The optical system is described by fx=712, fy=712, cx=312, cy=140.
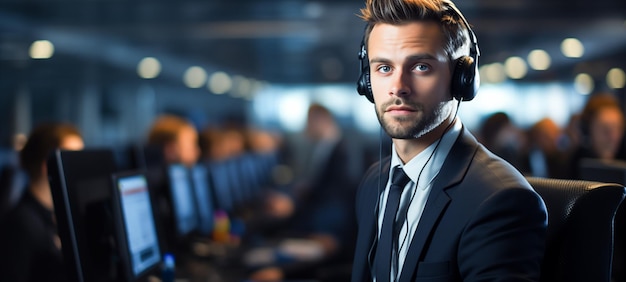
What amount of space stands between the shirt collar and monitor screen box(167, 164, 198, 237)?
2423 mm

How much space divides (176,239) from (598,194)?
8.91ft

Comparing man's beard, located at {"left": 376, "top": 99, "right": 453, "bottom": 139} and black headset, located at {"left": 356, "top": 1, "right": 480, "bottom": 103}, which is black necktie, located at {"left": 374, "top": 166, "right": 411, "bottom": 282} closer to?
man's beard, located at {"left": 376, "top": 99, "right": 453, "bottom": 139}

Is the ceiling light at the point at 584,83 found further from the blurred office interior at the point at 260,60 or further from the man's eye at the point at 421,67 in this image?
the man's eye at the point at 421,67

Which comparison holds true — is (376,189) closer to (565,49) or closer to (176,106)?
(565,49)

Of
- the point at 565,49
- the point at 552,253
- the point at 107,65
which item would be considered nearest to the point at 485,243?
the point at 552,253

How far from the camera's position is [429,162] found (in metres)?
1.62

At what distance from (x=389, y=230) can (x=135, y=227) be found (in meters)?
0.98

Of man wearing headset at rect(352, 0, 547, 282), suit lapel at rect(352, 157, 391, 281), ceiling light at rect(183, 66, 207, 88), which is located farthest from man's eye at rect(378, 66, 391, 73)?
ceiling light at rect(183, 66, 207, 88)

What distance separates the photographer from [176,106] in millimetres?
17375

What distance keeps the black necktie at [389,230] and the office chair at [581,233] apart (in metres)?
0.34

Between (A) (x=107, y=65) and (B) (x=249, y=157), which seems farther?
(A) (x=107, y=65)

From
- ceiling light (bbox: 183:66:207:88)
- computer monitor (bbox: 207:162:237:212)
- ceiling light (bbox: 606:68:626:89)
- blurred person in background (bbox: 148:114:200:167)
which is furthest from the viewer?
ceiling light (bbox: 183:66:207:88)

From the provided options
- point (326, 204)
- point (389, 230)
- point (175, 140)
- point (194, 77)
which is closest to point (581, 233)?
point (389, 230)

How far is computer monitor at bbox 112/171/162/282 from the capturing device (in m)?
2.10
